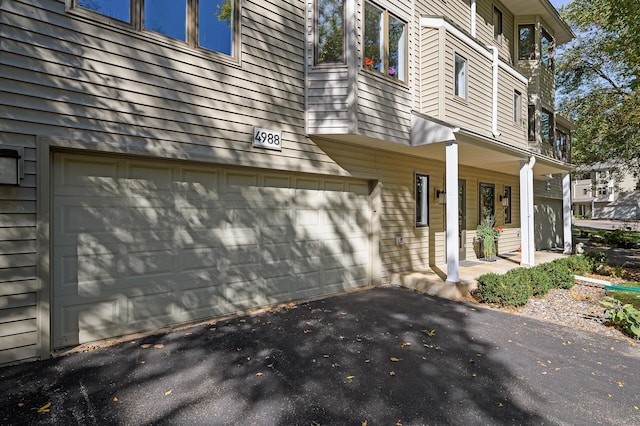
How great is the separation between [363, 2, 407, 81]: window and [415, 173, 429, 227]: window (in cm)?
254

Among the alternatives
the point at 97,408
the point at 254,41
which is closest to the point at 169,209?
the point at 97,408

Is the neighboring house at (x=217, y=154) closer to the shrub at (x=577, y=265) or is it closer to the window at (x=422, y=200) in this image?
the window at (x=422, y=200)

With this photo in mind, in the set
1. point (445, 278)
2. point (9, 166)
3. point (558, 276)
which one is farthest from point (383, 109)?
point (9, 166)

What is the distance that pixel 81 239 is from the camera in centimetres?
370

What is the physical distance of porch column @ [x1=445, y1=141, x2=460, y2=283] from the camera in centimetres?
607

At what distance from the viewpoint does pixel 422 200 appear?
26.5 feet

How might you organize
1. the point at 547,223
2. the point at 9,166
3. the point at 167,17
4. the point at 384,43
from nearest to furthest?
the point at 9,166 → the point at 167,17 → the point at 384,43 → the point at 547,223

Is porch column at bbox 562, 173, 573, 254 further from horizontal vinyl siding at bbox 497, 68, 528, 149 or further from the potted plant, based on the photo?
the potted plant

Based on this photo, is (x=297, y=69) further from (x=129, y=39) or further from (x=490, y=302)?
(x=490, y=302)

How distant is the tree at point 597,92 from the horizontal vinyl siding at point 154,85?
10875 mm

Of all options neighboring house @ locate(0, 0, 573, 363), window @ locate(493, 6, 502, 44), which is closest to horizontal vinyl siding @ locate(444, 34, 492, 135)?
neighboring house @ locate(0, 0, 573, 363)

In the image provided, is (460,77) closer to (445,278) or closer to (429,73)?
(429,73)

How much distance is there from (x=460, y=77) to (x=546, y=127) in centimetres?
727

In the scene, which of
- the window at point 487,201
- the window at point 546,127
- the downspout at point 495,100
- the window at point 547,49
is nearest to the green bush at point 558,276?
the window at point 487,201
